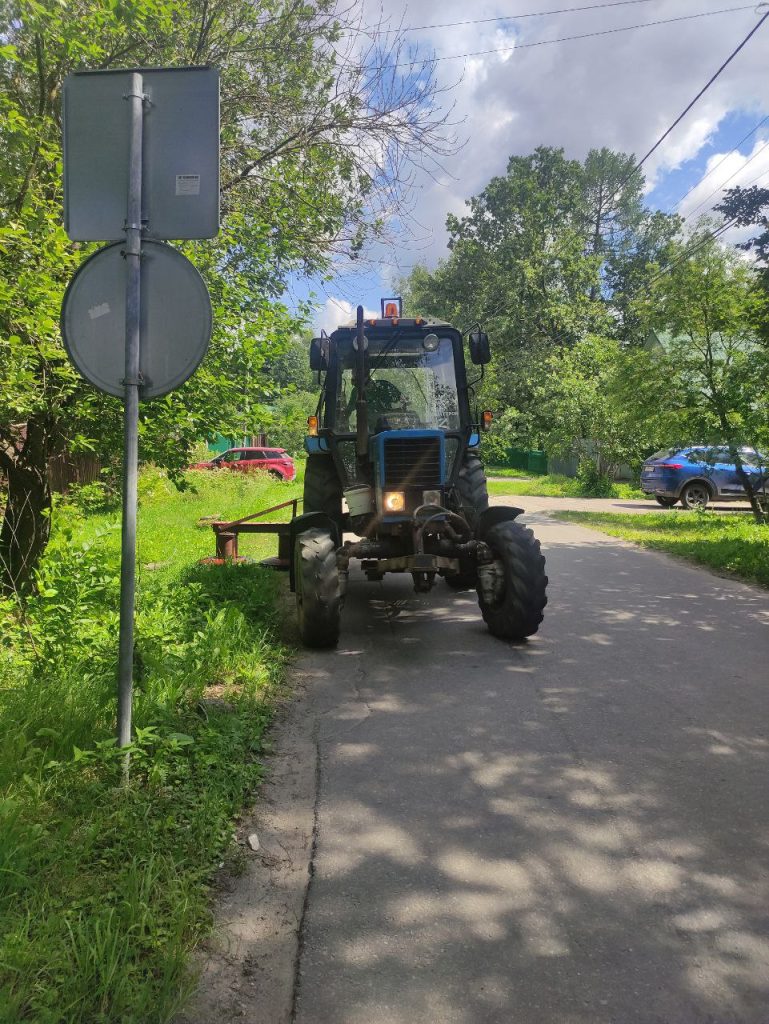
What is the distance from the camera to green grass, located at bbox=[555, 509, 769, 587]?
10.1 meters

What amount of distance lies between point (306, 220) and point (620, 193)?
55.4 metres

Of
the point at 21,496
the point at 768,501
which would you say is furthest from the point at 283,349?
the point at 768,501

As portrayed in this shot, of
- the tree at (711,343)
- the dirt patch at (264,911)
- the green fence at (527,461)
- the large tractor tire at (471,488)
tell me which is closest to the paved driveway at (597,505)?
the tree at (711,343)

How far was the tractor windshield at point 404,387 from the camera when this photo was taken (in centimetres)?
712

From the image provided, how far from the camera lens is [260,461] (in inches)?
1077

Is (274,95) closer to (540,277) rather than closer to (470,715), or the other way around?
(470,715)

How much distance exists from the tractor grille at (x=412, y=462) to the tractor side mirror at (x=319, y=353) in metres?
1.13

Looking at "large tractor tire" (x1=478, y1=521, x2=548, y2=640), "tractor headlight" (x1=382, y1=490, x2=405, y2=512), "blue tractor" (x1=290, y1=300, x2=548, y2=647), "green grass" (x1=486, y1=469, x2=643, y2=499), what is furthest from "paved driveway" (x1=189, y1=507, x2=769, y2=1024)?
"green grass" (x1=486, y1=469, x2=643, y2=499)

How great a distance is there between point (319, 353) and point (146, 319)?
149 inches

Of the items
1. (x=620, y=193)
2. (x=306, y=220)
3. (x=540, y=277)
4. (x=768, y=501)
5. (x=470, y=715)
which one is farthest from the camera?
(x=620, y=193)

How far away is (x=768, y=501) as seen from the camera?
50.0 ft

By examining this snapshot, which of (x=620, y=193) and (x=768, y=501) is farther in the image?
(x=620, y=193)

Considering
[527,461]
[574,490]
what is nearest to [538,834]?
[574,490]

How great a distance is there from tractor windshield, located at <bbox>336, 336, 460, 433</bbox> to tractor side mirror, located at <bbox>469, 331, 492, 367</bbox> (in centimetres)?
34
